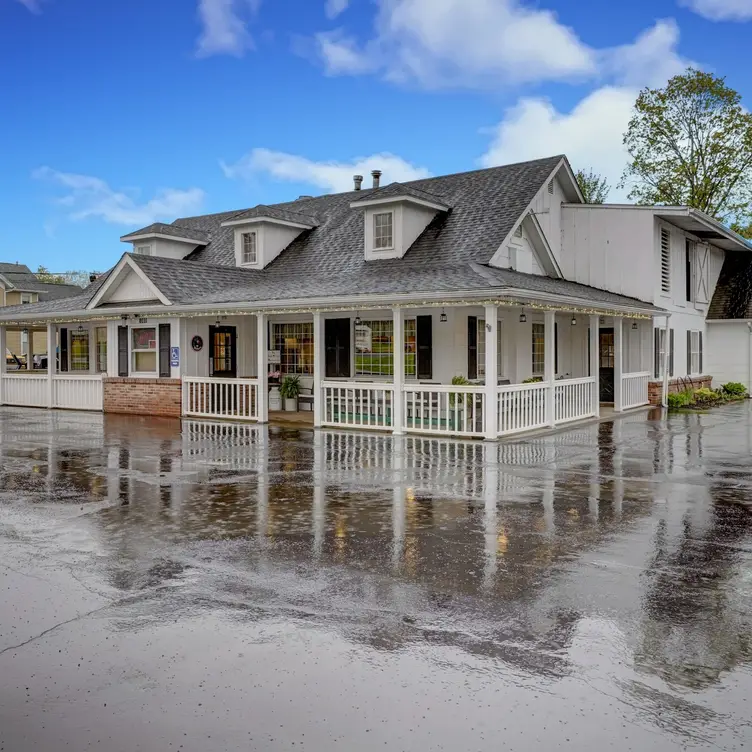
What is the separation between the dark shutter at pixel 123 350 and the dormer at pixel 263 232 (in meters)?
4.32

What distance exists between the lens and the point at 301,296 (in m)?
17.1

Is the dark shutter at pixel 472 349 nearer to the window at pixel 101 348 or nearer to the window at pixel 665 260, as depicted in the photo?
the window at pixel 665 260

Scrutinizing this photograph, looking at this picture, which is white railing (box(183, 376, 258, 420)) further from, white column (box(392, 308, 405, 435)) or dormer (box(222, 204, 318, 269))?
dormer (box(222, 204, 318, 269))

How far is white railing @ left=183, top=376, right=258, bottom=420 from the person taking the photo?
1911 cm

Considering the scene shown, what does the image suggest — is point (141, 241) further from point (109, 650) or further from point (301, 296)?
point (109, 650)

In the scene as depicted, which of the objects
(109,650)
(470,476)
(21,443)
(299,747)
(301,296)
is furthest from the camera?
(301,296)

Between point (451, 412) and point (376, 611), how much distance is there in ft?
38.2

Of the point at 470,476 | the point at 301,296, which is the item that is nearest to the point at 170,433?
the point at 301,296

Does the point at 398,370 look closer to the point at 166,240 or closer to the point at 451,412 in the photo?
the point at 451,412

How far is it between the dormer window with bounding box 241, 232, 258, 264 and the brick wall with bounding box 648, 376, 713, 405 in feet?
40.1

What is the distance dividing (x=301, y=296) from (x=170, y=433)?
4070 millimetres

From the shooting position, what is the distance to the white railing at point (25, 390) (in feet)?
77.2

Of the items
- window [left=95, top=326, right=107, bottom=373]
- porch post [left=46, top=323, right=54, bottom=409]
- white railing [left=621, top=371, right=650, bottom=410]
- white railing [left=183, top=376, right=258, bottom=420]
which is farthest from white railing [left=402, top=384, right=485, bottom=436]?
porch post [left=46, top=323, right=54, bottom=409]

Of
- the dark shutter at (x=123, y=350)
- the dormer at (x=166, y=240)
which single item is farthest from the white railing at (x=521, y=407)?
the dormer at (x=166, y=240)
